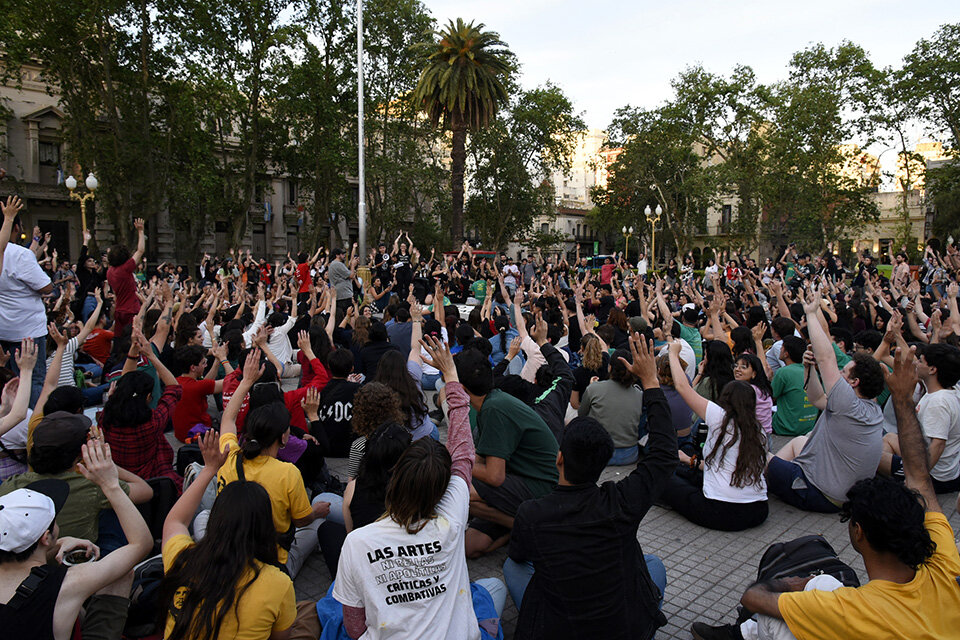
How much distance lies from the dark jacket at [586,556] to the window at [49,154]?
132ft

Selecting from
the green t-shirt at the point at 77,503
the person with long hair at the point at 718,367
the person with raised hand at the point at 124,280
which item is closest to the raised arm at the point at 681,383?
the person with long hair at the point at 718,367

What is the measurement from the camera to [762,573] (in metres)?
3.44

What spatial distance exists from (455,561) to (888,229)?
191ft

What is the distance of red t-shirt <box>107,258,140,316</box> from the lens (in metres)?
8.35

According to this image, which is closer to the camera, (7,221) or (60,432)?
(60,432)

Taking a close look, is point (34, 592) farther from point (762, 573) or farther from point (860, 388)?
point (860, 388)

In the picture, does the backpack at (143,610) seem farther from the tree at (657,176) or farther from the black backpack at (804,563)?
the tree at (657,176)

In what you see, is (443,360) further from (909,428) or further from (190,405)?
(190,405)

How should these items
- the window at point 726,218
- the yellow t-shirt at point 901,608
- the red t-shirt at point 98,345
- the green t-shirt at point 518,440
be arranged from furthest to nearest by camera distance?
the window at point 726,218, the red t-shirt at point 98,345, the green t-shirt at point 518,440, the yellow t-shirt at point 901,608

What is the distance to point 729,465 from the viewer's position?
4.81 m

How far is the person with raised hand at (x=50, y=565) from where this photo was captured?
2.38 metres

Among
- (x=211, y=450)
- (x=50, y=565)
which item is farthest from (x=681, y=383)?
(x=50, y=565)

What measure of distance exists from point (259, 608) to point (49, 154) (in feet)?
132

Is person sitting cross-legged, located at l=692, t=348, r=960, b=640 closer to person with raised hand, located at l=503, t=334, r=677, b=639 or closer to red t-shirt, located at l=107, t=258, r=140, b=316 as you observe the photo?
person with raised hand, located at l=503, t=334, r=677, b=639
